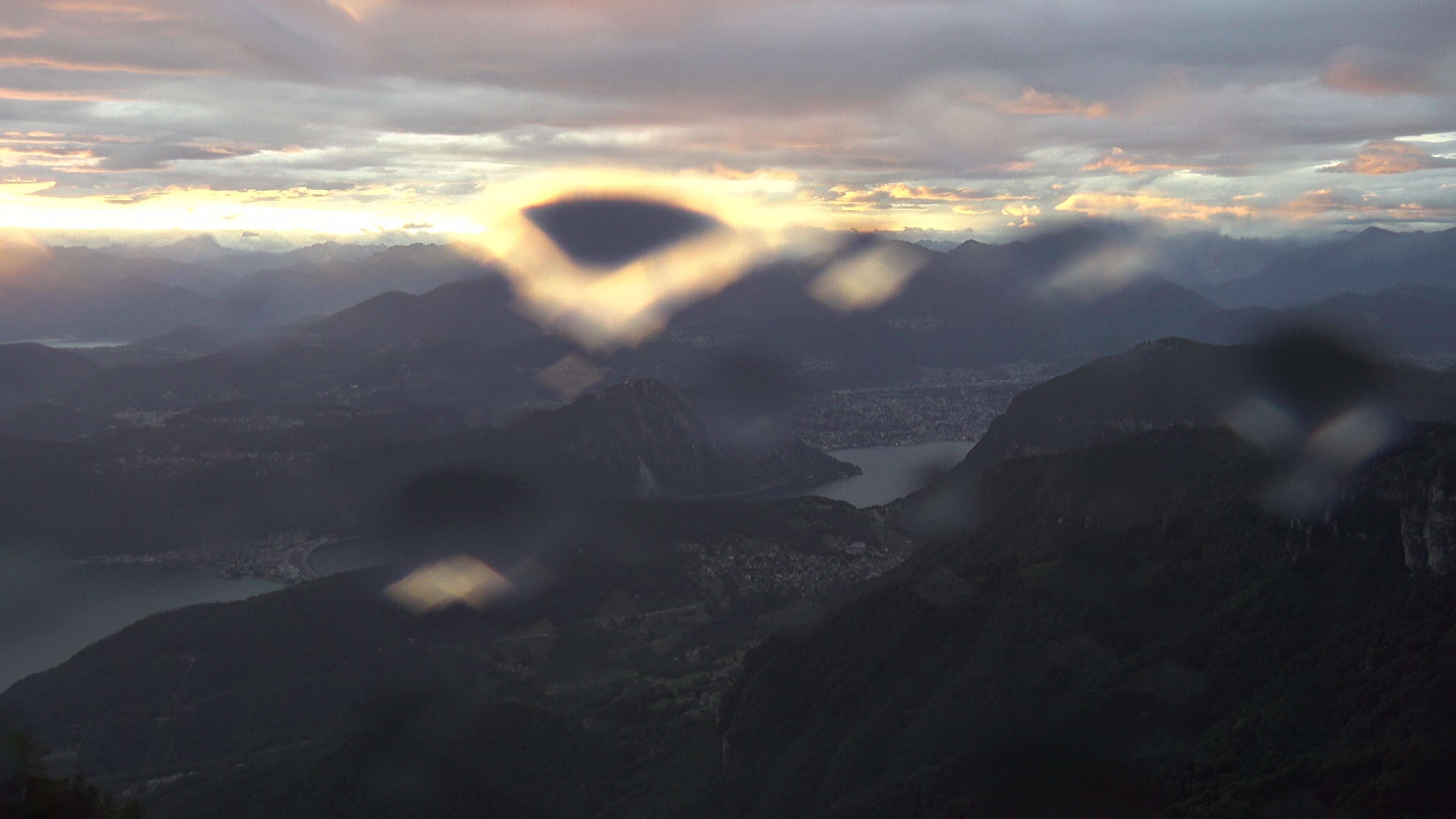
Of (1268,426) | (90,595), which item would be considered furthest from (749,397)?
(1268,426)

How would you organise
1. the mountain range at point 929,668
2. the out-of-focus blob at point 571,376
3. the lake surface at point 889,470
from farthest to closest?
the out-of-focus blob at point 571,376
the lake surface at point 889,470
the mountain range at point 929,668

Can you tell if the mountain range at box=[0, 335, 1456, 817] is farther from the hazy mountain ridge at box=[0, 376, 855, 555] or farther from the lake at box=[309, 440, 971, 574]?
the hazy mountain ridge at box=[0, 376, 855, 555]

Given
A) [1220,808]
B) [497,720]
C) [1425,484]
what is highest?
[1425,484]

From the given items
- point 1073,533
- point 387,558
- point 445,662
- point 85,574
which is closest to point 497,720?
point 445,662

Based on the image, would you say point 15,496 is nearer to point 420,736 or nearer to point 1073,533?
point 420,736

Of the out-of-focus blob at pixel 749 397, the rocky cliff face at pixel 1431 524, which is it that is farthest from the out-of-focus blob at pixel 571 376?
the rocky cliff face at pixel 1431 524

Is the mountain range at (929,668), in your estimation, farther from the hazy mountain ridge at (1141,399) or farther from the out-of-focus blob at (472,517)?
the out-of-focus blob at (472,517)

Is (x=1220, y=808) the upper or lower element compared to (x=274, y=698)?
upper

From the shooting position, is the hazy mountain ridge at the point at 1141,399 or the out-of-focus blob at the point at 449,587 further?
the hazy mountain ridge at the point at 1141,399
